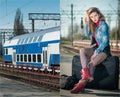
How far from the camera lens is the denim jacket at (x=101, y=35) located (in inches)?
139

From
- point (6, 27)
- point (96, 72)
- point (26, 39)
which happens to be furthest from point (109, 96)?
point (26, 39)

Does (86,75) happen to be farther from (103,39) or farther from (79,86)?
(103,39)

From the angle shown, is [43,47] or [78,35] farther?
[43,47]

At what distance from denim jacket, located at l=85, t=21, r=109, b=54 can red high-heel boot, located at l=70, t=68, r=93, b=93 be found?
220mm

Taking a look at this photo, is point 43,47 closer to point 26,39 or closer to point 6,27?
point 26,39

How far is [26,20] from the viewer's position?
5.70 metres

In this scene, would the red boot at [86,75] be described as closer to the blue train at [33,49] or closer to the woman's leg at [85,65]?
the woman's leg at [85,65]

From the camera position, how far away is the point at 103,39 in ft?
11.7

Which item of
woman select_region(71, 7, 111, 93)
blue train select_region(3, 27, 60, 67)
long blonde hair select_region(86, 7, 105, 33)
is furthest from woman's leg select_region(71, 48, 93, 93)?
blue train select_region(3, 27, 60, 67)

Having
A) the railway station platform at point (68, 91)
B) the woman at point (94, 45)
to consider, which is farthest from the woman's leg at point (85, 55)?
the railway station platform at point (68, 91)

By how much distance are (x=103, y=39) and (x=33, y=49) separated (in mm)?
3216

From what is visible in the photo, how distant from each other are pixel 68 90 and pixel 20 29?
2.74m

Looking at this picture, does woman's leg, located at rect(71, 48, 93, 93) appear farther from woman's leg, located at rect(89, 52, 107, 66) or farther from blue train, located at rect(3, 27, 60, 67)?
blue train, located at rect(3, 27, 60, 67)

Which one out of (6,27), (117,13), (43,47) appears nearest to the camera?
(117,13)
